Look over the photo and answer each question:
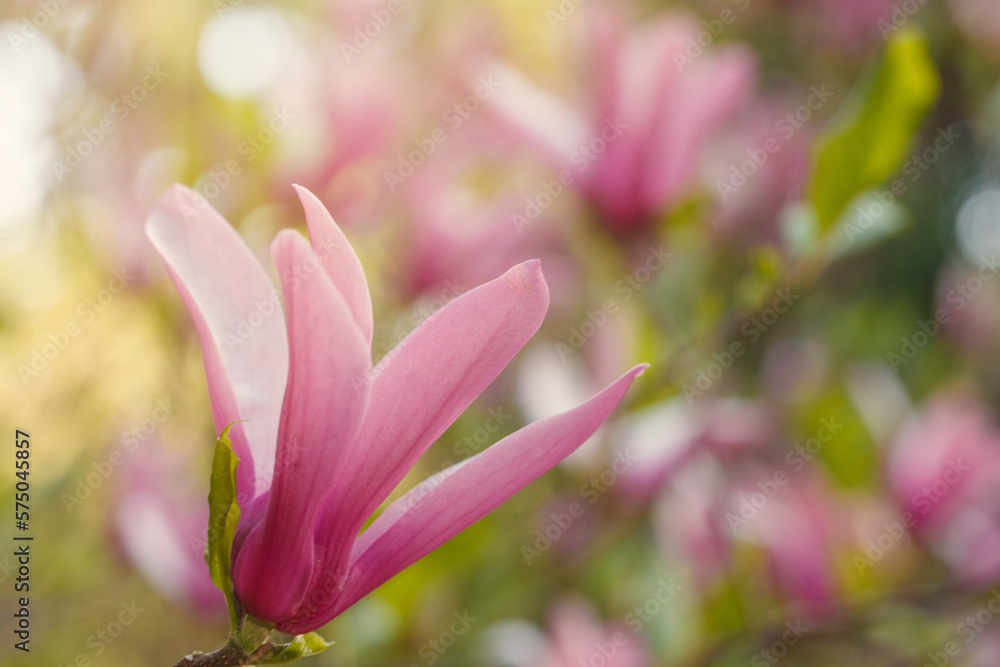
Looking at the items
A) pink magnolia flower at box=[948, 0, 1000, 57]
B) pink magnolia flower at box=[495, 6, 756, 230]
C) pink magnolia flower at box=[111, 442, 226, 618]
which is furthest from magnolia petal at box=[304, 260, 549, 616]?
A: pink magnolia flower at box=[948, 0, 1000, 57]

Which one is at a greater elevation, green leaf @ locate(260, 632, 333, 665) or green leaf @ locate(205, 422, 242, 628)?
green leaf @ locate(205, 422, 242, 628)

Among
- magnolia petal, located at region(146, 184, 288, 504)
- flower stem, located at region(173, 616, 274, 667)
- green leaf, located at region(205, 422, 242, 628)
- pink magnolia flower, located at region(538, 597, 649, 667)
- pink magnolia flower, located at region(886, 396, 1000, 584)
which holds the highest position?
magnolia petal, located at region(146, 184, 288, 504)

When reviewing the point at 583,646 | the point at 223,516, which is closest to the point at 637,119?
the point at 583,646

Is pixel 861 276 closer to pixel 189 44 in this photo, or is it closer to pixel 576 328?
pixel 576 328

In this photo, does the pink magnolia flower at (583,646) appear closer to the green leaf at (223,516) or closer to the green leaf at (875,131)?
the green leaf at (875,131)

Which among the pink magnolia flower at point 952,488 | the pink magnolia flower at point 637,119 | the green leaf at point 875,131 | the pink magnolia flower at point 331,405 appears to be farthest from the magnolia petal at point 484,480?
the pink magnolia flower at point 952,488

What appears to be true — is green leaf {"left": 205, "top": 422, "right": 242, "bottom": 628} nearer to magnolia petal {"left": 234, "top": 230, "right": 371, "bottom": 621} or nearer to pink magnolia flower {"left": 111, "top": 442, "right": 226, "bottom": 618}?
magnolia petal {"left": 234, "top": 230, "right": 371, "bottom": 621}

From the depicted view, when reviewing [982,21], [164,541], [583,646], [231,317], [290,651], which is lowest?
[583,646]

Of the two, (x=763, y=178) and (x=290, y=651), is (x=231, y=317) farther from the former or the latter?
(x=763, y=178)
